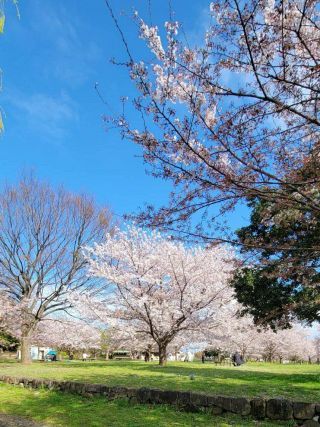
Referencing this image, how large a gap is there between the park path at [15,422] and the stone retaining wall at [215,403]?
2228 mm

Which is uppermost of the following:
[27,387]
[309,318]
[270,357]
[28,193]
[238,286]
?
[28,193]

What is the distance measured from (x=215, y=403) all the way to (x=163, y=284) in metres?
12.4

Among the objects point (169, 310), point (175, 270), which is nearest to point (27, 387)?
point (169, 310)

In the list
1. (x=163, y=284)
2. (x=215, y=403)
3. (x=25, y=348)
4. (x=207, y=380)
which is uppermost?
(x=163, y=284)

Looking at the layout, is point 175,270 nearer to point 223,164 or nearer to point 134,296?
point 134,296

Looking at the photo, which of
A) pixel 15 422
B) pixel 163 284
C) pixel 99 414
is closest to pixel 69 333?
pixel 163 284

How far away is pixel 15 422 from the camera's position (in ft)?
21.8

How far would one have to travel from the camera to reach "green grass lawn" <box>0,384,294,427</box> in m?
6.53

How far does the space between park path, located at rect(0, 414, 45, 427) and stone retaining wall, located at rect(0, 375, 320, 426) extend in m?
2.23

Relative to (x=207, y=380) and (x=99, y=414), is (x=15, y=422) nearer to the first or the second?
(x=99, y=414)

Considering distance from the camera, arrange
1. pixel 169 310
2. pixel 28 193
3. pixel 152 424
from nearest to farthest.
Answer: pixel 152 424 < pixel 169 310 < pixel 28 193

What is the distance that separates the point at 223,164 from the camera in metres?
3.99

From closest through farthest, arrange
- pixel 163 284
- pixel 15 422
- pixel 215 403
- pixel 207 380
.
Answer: pixel 15 422, pixel 215 403, pixel 207 380, pixel 163 284

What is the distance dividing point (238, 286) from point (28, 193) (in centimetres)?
1241
